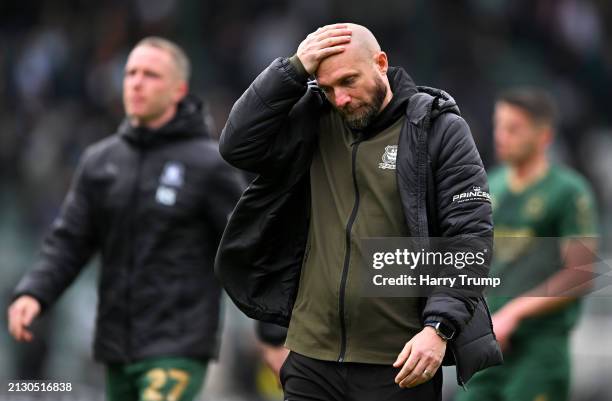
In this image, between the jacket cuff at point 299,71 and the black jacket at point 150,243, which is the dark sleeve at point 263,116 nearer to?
the jacket cuff at point 299,71

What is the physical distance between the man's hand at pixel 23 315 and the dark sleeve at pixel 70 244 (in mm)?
144

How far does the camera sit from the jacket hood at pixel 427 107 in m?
5.33

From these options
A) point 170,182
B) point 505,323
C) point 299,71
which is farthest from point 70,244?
point 299,71

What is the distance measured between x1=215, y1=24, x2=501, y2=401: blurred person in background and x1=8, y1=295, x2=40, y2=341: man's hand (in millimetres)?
2022

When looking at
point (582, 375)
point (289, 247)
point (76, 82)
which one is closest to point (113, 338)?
point (289, 247)

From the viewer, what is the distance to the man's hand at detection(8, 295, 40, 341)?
7.24 meters

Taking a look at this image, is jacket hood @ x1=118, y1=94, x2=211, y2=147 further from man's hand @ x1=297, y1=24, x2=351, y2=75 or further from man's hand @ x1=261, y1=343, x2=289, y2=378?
man's hand @ x1=297, y1=24, x2=351, y2=75

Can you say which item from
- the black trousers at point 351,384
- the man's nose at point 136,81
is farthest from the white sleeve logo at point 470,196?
the man's nose at point 136,81

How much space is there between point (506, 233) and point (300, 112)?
10.1 ft

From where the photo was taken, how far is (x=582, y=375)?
12180 mm

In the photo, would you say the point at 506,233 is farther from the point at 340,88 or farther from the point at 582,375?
the point at 582,375

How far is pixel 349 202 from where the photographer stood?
17.9 ft

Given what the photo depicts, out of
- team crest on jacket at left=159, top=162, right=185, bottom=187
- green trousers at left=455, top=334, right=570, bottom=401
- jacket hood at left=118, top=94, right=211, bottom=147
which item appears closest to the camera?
team crest on jacket at left=159, top=162, right=185, bottom=187

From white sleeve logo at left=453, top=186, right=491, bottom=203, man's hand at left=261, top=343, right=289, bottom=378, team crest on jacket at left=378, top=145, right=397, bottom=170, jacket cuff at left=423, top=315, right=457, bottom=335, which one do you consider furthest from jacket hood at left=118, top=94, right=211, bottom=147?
jacket cuff at left=423, top=315, right=457, bottom=335
